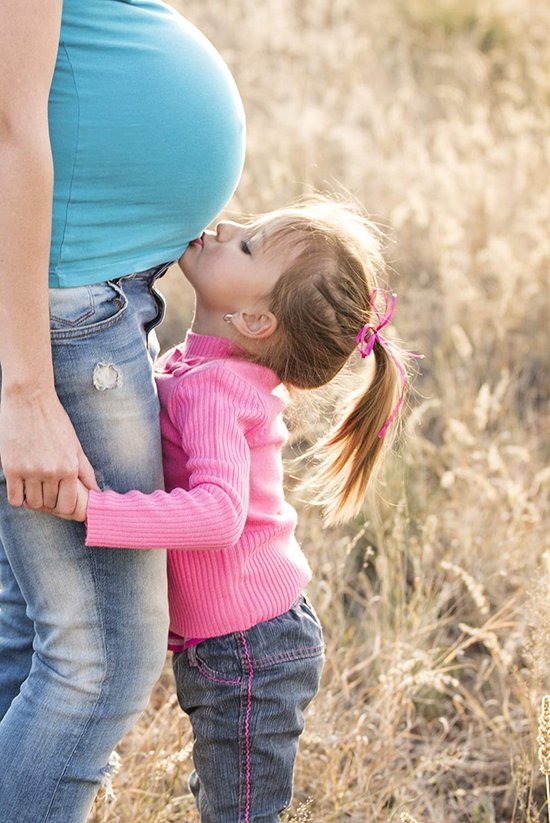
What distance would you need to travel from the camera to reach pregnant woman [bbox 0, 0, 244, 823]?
4.86 ft

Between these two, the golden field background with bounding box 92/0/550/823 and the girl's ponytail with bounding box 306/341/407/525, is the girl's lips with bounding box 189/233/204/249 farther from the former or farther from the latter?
the golden field background with bounding box 92/0/550/823

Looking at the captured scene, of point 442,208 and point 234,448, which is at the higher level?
point 234,448

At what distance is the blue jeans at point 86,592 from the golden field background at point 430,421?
41 cm

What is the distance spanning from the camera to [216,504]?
161cm

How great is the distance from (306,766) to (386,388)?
97cm

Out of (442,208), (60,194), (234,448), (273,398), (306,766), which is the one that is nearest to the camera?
(60,194)

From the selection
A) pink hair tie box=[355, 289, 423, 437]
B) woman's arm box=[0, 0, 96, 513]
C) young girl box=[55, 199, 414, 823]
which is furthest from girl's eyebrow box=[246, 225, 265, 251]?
woman's arm box=[0, 0, 96, 513]

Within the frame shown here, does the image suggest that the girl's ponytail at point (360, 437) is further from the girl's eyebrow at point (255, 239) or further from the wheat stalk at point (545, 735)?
the wheat stalk at point (545, 735)

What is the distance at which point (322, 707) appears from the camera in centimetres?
246

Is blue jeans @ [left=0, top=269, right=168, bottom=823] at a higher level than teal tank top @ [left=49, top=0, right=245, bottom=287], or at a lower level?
lower

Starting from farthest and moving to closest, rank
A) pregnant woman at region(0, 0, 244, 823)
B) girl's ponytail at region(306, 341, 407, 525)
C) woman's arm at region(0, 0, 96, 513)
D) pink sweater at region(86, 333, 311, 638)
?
girl's ponytail at region(306, 341, 407, 525), pink sweater at region(86, 333, 311, 638), pregnant woman at region(0, 0, 244, 823), woman's arm at region(0, 0, 96, 513)

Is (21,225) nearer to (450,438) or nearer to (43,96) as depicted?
(43,96)

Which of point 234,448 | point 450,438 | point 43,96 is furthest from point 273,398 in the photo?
point 450,438

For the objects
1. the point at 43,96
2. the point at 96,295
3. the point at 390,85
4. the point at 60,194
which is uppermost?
the point at 43,96
